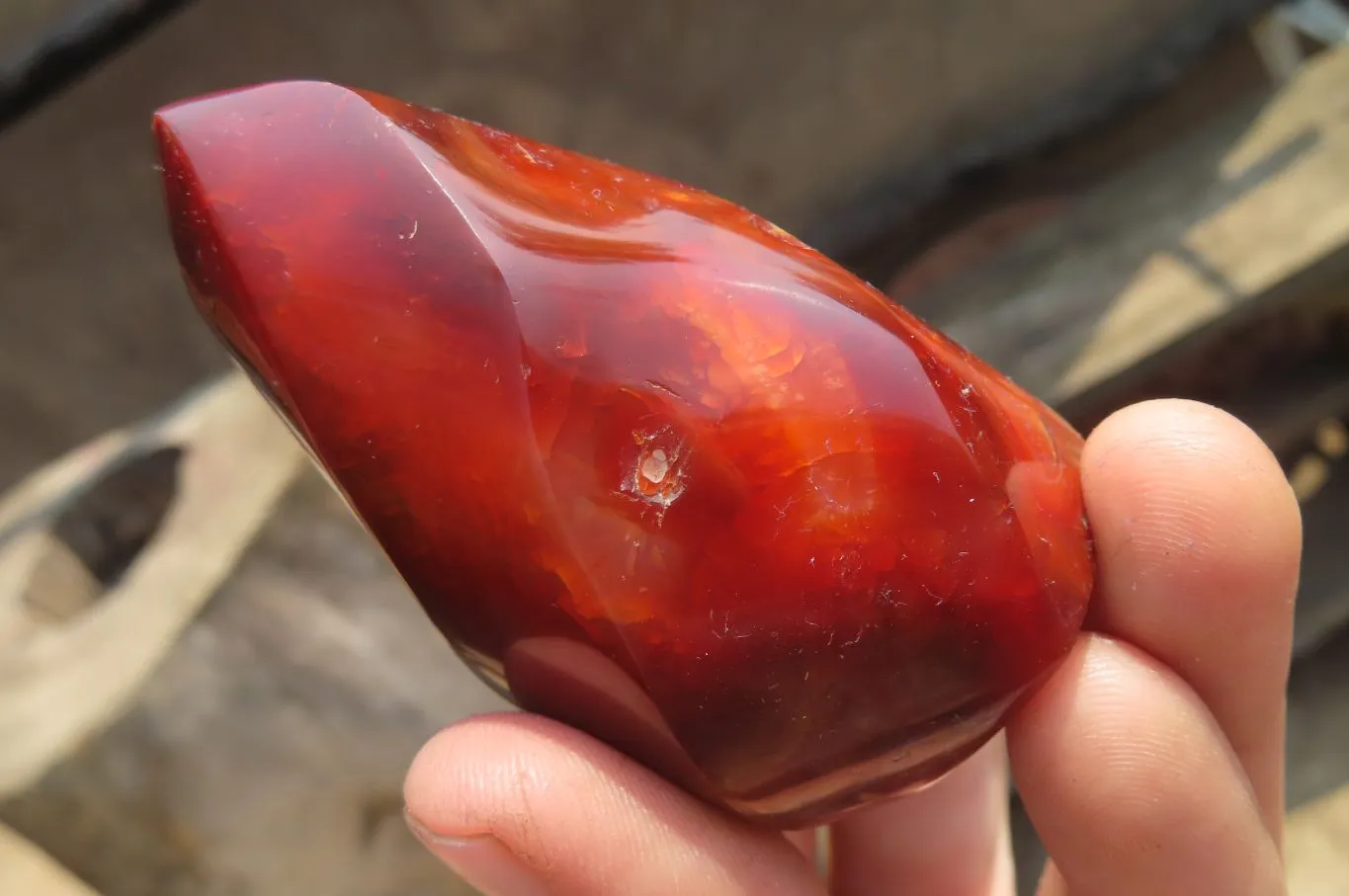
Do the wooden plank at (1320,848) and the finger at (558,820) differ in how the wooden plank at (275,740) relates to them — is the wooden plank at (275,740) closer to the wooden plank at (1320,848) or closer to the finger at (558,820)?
the finger at (558,820)

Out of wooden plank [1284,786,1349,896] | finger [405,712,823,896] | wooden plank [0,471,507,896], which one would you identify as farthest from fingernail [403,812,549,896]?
wooden plank [1284,786,1349,896]

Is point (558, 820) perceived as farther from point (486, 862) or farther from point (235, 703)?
point (235, 703)

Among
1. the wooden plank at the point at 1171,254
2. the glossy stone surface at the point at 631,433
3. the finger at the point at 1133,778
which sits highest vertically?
the glossy stone surface at the point at 631,433

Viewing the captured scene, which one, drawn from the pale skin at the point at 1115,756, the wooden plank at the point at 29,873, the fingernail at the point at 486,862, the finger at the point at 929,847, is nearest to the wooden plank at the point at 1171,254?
the finger at the point at 929,847

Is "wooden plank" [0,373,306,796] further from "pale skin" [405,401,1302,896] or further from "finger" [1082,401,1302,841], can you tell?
"finger" [1082,401,1302,841]

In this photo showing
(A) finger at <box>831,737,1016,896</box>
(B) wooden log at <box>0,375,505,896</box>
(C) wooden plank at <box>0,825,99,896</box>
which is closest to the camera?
(A) finger at <box>831,737,1016,896</box>

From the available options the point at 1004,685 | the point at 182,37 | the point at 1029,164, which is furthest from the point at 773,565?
the point at 1029,164
